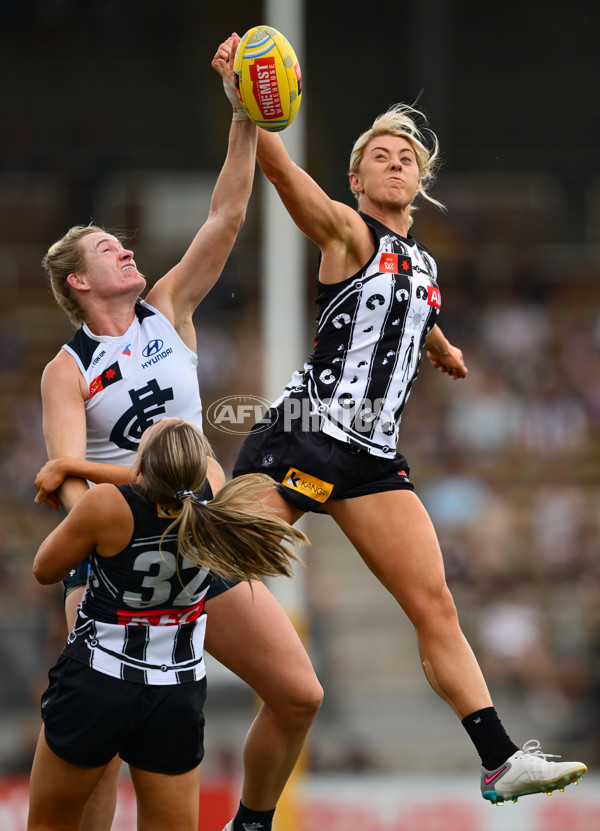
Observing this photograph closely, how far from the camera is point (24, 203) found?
1398cm

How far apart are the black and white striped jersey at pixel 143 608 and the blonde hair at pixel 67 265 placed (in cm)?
89

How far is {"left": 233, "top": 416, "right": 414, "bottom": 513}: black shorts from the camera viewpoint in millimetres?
3938

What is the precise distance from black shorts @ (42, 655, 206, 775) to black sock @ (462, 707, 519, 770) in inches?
37.1

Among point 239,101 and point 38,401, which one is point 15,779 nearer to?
point 38,401

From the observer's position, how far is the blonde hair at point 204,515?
3.27 metres

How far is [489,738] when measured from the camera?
3.78 meters

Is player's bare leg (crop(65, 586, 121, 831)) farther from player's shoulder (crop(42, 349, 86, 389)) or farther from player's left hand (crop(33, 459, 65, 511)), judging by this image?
player's shoulder (crop(42, 349, 86, 389))

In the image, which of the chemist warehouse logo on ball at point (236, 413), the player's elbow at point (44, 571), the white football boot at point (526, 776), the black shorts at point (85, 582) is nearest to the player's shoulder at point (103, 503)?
the player's elbow at point (44, 571)

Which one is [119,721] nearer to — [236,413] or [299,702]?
[299,702]

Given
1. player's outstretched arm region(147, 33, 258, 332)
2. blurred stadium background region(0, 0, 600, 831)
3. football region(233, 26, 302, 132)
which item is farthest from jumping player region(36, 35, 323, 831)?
blurred stadium background region(0, 0, 600, 831)

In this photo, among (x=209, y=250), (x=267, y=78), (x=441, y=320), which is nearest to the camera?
(x=267, y=78)

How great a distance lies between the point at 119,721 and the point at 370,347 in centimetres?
146

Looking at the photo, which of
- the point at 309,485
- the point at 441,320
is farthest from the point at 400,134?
the point at 441,320

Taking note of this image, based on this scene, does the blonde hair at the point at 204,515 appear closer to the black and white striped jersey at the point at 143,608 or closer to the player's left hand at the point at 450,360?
the black and white striped jersey at the point at 143,608
